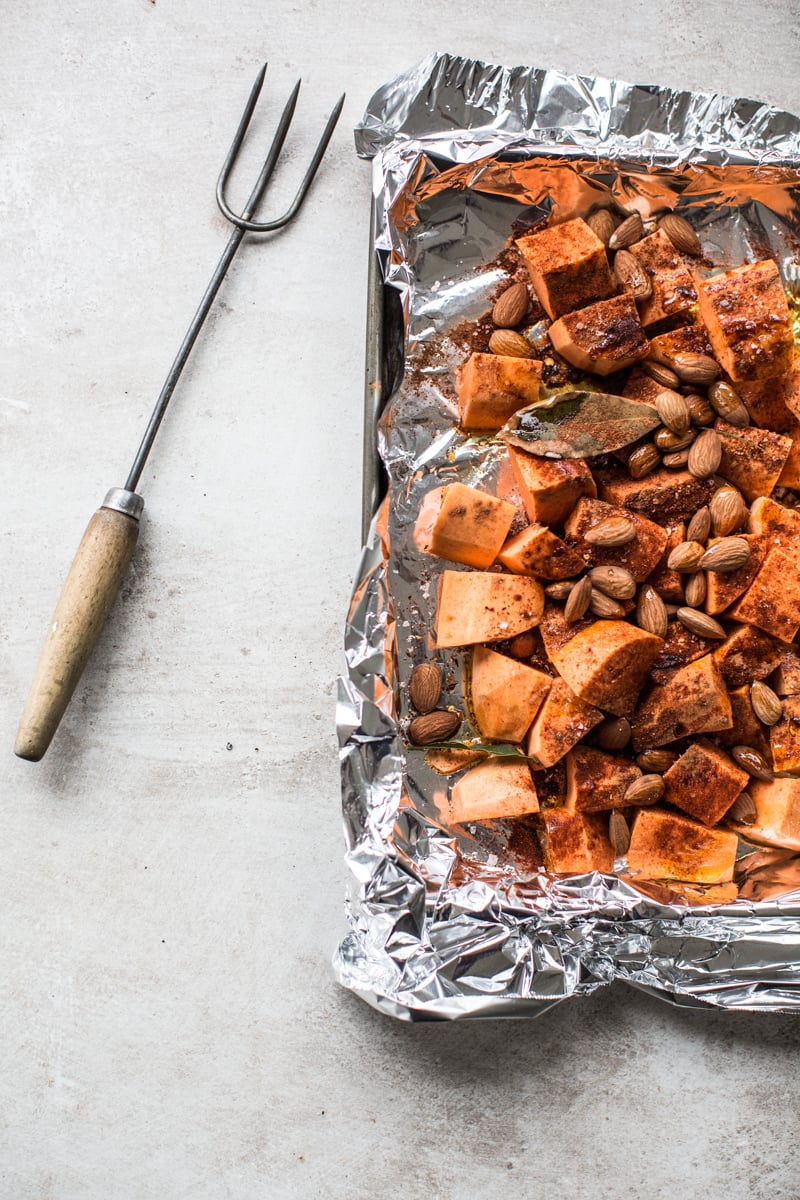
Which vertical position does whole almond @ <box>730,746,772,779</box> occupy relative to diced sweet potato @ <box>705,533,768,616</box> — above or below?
below

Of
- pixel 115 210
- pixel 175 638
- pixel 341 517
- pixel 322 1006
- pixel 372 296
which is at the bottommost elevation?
pixel 322 1006

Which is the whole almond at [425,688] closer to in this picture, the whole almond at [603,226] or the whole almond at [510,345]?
the whole almond at [510,345]

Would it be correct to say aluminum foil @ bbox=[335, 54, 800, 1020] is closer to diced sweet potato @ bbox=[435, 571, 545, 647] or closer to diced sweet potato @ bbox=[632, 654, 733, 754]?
diced sweet potato @ bbox=[435, 571, 545, 647]

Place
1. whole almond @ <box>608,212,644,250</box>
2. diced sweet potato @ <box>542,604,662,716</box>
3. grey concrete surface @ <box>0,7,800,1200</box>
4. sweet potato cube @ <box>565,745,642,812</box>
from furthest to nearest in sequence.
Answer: grey concrete surface @ <box>0,7,800,1200</box>
whole almond @ <box>608,212,644,250</box>
sweet potato cube @ <box>565,745,642,812</box>
diced sweet potato @ <box>542,604,662,716</box>

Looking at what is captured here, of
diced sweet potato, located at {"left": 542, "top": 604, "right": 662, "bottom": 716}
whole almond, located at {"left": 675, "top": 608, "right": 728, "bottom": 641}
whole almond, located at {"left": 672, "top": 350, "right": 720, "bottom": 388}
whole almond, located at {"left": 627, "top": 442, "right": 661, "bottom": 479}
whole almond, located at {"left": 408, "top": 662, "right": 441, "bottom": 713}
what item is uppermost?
whole almond, located at {"left": 672, "top": 350, "right": 720, "bottom": 388}

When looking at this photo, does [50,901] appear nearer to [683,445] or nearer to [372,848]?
[372,848]

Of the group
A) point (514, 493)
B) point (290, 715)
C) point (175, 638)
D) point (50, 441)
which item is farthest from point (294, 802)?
point (50, 441)

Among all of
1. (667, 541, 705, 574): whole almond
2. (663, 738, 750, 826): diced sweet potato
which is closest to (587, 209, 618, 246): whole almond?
(667, 541, 705, 574): whole almond
